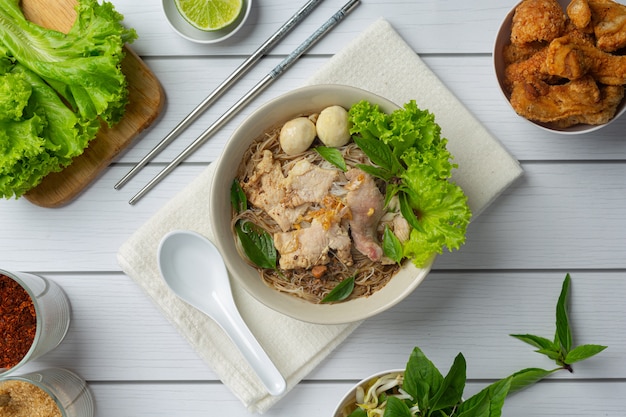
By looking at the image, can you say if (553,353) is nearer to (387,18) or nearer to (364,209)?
(364,209)

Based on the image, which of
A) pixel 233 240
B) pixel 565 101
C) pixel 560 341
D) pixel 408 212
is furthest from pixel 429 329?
pixel 565 101

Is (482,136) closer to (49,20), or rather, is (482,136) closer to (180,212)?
(180,212)

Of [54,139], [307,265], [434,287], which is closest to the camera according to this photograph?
[307,265]

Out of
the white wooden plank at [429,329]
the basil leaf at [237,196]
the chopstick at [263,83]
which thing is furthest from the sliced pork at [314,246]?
the chopstick at [263,83]

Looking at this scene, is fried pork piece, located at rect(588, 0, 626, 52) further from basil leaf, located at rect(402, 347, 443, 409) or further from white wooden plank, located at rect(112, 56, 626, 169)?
basil leaf, located at rect(402, 347, 443, 409)

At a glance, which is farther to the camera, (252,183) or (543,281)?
(543,281)

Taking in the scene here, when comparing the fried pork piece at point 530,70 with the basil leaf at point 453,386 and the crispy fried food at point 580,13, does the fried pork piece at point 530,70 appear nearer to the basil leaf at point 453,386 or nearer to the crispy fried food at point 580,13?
the crispy fried food at point 580,13

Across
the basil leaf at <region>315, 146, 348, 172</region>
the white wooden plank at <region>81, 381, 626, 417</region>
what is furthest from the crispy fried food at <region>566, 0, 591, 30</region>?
the white wooden plank at <region>81, 381, 626, 417</region>

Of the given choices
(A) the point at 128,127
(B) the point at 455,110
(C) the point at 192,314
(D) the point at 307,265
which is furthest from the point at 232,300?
(B) the point at 455,110
